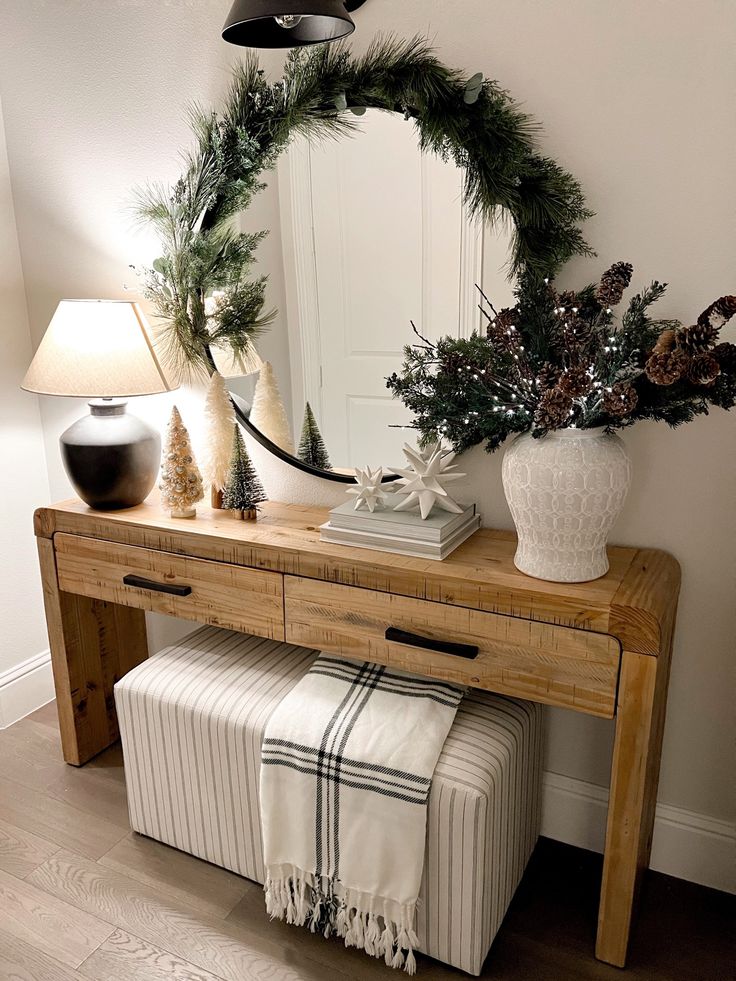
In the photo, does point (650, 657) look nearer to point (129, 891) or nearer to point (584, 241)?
point (584, 241)

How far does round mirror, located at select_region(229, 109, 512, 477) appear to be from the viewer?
171cm

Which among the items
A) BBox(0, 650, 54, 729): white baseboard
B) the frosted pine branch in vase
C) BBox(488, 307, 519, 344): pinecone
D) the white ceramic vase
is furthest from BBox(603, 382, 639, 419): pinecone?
BBox(0, 650, 54, 729): white baseboard

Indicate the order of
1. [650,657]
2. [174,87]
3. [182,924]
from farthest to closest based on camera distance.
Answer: [174,87] → [182,924] → [650,657]

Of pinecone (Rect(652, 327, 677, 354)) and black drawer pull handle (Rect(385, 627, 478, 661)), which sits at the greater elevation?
pinecone (Rect(652, 327, 677, 354))

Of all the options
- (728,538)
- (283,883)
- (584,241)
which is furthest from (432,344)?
(283,883)

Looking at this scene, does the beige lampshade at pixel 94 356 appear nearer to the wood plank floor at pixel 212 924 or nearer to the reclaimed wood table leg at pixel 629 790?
the wood plank floor at pixel 212 924

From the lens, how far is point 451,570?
159cm

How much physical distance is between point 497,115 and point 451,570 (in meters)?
0.96

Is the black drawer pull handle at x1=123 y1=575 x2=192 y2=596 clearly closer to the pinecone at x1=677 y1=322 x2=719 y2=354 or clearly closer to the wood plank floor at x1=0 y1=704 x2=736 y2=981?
the wood plank floor at x1=0 y1=704 x2=736 y2=981

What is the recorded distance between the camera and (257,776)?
1.72m

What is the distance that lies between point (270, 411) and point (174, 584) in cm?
52

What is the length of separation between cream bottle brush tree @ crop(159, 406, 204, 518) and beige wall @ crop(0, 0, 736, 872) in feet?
0.79

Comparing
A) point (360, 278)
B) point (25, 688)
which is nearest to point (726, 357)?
point (360, 278)

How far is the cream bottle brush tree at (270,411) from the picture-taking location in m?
2.01
